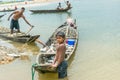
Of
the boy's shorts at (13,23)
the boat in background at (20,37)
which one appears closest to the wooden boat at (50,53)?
the boat in background at (20,37)

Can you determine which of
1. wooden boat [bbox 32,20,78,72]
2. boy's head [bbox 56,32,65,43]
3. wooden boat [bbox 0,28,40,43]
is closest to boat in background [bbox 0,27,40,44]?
wooden boat [bbox 0,28,40,43]

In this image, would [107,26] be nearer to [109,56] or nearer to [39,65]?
[109,56]

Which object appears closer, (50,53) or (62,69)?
(62,69)

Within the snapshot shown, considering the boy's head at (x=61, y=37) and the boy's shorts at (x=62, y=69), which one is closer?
the boy's head at (x=61, y=37)

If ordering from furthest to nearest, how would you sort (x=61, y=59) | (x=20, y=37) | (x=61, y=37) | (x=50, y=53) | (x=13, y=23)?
(x=13, y=23) → (x=20, y=37) → (x=50, y=53) → (x=61, y=59) → (x=61, y=37)

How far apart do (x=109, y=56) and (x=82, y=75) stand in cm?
302

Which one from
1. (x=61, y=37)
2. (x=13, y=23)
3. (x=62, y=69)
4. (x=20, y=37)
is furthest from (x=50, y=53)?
(x=13, y=23)

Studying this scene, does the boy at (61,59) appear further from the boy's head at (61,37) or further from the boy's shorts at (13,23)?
the boy's shorts at (13,23)

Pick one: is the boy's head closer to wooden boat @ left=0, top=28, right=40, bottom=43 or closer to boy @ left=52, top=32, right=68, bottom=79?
boy @ left=52, top=32, right=68, bottom=79

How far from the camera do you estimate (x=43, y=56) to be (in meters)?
12.5

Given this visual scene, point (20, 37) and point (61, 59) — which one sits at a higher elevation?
point (61, 59)

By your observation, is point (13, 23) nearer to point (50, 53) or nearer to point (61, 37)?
point (50, 53)

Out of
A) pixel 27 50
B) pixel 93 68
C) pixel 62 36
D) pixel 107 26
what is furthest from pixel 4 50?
pixel 107 26

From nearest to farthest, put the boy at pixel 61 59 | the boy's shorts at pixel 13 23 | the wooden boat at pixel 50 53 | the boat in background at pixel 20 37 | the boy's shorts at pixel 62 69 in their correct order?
the boy at pixel 61 59
the boy's shorts at pixel 62 69
the wooden boat at pixel 50 53
the boat in background at pixel 20 37
the boy's shorts at pixel 13 23
